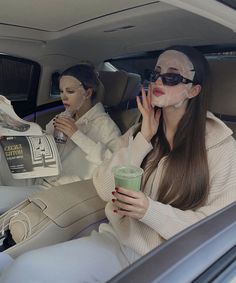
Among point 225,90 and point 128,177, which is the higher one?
point 225,90

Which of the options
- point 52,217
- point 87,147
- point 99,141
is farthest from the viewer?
point 99,141

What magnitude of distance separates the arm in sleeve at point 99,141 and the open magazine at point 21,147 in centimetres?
23

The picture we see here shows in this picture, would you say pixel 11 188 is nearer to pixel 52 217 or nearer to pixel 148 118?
pixel 52 217

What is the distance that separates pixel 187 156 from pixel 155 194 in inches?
7.0

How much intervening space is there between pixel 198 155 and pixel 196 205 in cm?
17

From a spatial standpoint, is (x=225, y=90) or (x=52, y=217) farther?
(x=225, y=90)

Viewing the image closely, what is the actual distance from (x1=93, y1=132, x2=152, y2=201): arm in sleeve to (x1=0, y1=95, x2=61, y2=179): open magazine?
0.37 meters

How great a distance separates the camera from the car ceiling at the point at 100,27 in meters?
1.78

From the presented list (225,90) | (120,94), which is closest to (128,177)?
(225,90)

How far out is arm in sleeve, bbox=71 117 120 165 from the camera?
6.55 feet

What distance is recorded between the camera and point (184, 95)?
1494 millimetres

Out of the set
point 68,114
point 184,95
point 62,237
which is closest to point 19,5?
point 68,114

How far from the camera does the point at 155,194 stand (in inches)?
56.9

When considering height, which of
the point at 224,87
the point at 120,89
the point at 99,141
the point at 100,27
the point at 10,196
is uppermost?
the point at 100,27
